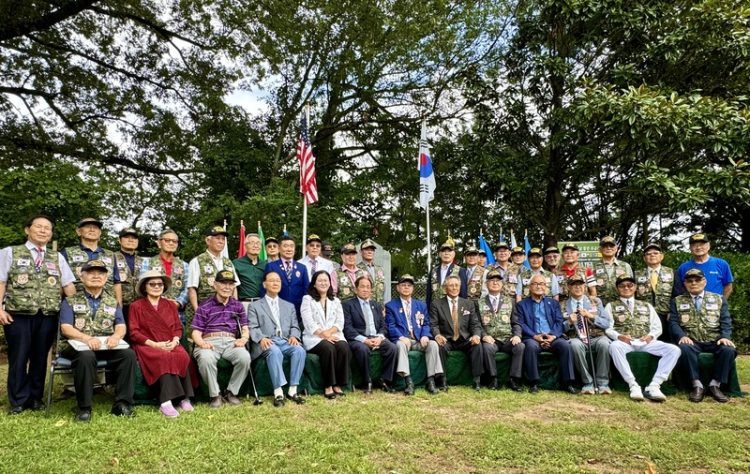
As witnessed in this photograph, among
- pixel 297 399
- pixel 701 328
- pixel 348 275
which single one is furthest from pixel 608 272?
pixel 297 399

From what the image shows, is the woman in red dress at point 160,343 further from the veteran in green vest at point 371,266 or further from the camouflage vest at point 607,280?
the camouflage vest at point 607,280

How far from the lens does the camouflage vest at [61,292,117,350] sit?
15.1 feet

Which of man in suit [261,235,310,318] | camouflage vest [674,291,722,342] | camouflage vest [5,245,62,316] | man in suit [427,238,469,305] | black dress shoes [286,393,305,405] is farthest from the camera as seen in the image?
man in suit [427,238,469,305]

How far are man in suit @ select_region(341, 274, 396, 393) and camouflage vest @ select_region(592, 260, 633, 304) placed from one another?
110 inches

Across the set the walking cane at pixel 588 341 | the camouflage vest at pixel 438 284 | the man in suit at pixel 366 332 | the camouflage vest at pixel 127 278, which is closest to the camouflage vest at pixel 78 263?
the camouflage vest at pixel 127 278

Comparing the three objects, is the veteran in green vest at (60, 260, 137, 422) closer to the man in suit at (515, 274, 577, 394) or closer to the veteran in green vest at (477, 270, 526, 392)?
the veteran in green vest at (477, 270, 526, 392)

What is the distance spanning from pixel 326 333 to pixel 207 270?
4.97 ft

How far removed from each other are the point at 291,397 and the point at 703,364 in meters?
4.48

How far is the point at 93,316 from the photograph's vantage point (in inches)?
184

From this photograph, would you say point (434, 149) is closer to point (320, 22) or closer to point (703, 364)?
point (320, 22)

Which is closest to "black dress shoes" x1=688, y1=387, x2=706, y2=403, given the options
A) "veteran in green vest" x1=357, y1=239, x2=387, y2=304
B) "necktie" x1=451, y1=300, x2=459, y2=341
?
"necktie" x1=451, y1=300, x2=459, y2=341

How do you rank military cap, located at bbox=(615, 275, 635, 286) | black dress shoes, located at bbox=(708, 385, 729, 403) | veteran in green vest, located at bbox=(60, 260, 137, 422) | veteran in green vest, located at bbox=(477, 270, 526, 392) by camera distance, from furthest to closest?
military cap, located at bbox=(615, 275, 635, 286) → veteran in green vest, located at bbox=(477, 270, 526, 392) → black dress shoes, located at bbox=(708, 385, 729, 403) → veteran in green vest, located at bbox=(60, 260, 137, 422)

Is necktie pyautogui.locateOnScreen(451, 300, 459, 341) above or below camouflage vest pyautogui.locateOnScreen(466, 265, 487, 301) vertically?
below

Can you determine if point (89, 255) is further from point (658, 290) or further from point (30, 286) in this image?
point (658, 290)
